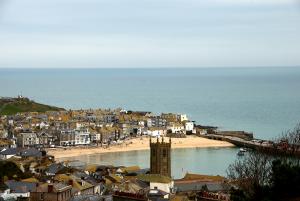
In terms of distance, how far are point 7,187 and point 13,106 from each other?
45.3 metres

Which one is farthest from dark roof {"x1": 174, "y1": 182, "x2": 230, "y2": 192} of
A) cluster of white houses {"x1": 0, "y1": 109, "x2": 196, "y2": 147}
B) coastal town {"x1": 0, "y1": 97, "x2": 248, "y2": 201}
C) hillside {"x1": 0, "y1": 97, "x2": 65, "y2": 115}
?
hillside {"x1": 0, "y1": 97, "x2": 65, "y2": 115}

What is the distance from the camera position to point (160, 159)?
26.0 metres

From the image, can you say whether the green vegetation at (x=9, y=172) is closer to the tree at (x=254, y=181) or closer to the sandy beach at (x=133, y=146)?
the tree at (x=254, y=181)

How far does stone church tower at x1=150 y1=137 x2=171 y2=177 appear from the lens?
2578cm

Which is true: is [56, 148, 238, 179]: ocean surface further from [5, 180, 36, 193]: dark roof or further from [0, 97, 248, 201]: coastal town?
[5, 180, 36, 193]: dark roof

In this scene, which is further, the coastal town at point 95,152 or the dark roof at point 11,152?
the dark roof at point 11,152

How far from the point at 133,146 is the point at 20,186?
80.6 feet

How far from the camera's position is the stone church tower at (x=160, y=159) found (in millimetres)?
25781

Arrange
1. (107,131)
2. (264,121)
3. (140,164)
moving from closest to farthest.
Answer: (140,164) < (107,131) < (264,121)

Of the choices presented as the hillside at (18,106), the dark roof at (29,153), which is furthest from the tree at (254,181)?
the hillside at (18,106)

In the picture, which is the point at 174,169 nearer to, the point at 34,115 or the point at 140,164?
the point at 140,164

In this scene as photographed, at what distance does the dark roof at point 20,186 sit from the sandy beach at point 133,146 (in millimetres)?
18361

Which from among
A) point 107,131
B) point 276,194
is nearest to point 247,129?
point 107,131

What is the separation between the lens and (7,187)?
1923 cm
